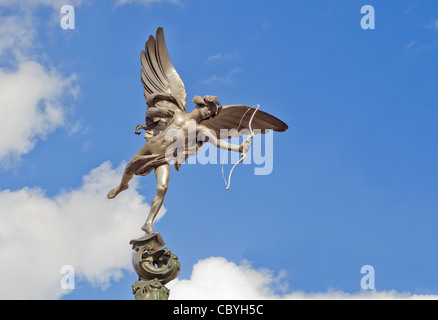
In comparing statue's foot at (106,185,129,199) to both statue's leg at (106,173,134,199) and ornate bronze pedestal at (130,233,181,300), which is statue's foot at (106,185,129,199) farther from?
ornate bronze pedestal at (130,233,181,300)

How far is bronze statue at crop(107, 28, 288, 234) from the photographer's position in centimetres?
1650

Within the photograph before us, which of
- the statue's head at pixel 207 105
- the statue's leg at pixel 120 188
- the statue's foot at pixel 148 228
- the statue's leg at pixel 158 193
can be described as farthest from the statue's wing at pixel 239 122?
the statue's foot at pixel 148 228

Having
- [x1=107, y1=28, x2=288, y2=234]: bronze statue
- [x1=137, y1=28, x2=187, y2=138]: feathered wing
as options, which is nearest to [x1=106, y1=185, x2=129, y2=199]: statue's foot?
[x1=107, y1=28, x2=288, y2=234]: bronze statue

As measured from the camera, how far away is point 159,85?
1769 centimetres

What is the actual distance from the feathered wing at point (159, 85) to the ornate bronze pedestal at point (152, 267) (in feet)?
9.09

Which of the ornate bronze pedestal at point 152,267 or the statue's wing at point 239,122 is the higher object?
the statue's wing at point 239,122

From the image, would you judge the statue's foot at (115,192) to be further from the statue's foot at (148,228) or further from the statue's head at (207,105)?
the statue's head at (207,105)

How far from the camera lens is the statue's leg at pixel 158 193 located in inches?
623

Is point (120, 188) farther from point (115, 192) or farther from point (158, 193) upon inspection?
point (158, 193)

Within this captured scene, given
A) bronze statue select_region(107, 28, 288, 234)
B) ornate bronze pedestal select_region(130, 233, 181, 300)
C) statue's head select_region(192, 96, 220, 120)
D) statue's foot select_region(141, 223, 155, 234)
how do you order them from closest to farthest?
ornate bronze pedestal select_region(130, 233, 181, 300), statue's foot select_region(141, 223, 155, 234), bronze statue select_region(107, 28, 288, 234), statue's head select_region(192, 96, 220, 120)

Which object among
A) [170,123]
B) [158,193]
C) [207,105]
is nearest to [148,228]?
[158,193]
